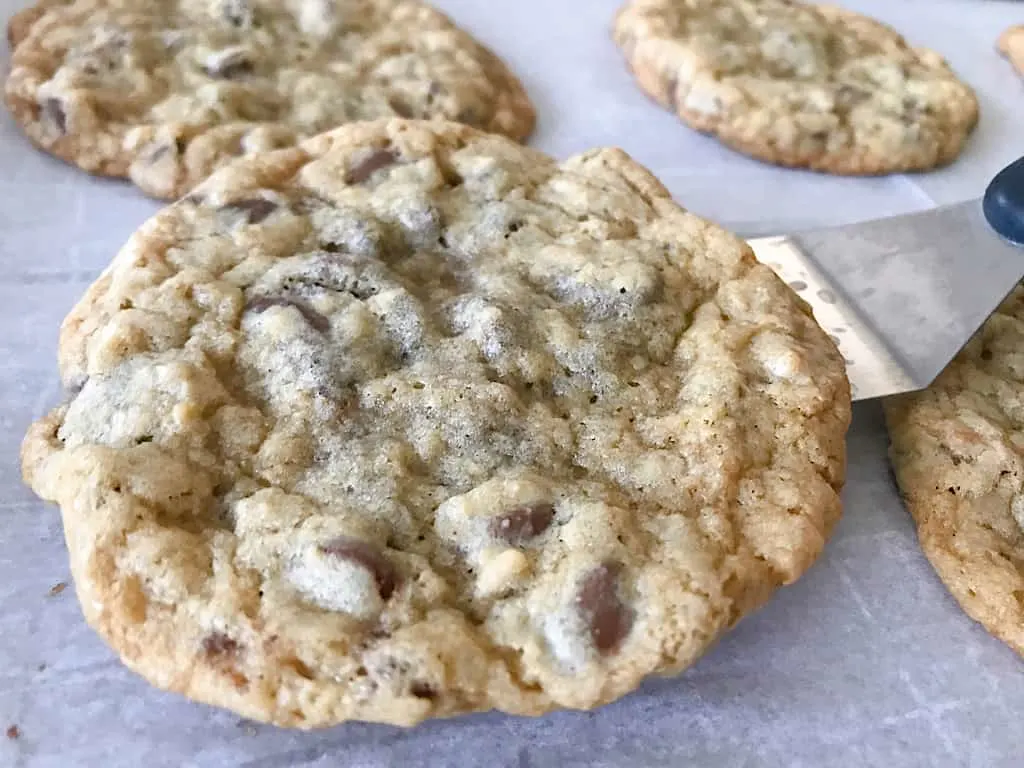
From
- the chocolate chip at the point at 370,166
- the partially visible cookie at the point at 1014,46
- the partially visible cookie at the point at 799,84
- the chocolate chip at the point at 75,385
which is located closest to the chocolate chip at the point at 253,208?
the chocolate chip at the point at 370,166

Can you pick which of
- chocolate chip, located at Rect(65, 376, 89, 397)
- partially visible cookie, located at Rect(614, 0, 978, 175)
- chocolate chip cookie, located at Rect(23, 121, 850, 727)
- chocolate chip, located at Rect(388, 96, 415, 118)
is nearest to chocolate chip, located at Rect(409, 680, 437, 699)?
→ chocolate chip cookie, located at Rect(23, 121, 850, 727)

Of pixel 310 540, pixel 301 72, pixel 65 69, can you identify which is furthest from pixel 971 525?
pixel 65 69

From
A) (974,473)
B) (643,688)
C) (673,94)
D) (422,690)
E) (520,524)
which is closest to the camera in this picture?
(422,690)

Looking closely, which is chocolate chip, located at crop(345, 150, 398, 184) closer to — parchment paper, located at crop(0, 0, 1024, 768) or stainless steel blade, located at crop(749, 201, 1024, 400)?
parchment paper, located at crop(0, 0, 1024, 768)

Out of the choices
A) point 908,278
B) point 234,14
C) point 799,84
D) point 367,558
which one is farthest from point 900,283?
point 234,14

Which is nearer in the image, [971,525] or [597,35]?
[971,525]

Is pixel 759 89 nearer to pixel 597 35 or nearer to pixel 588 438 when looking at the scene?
pixel 597 35

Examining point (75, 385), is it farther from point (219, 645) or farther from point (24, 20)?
point (24, 20)
